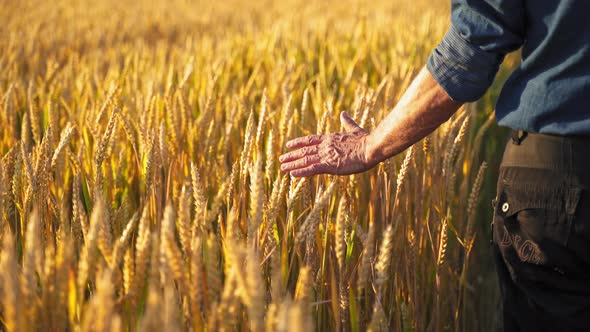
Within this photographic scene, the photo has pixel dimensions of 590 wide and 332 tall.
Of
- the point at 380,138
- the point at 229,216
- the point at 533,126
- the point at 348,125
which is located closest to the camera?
the point at 229,216

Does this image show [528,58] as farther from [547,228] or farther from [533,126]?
[547,228]

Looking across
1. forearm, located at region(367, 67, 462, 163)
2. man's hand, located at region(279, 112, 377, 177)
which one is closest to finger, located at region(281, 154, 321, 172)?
man's hand, located at region(279, 112, 377, 177)

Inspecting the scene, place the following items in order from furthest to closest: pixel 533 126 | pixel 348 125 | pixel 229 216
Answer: pixel 348 125
pixel 533 126
pixel 229 216

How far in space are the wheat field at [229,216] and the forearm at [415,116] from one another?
0.23 feet

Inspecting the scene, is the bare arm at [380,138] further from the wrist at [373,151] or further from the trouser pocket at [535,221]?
the trouser pocket at [535,221]

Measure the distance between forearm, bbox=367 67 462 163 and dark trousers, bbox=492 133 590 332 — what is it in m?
0.14

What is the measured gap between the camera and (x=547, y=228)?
38.1 inches

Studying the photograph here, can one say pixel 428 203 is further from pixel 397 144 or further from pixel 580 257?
pixel 580 257

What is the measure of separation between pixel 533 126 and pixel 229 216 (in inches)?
20.3

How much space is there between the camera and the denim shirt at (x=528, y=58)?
3.00 ft

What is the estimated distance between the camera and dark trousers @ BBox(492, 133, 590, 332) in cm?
94

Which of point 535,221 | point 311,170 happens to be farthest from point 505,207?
point 311,170

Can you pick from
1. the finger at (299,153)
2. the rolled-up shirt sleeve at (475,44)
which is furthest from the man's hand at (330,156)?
the rolled-up shirt sleeve at (475,44)

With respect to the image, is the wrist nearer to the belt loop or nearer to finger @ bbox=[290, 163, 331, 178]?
finger @ bbox=[290, 163, 331, 178]
